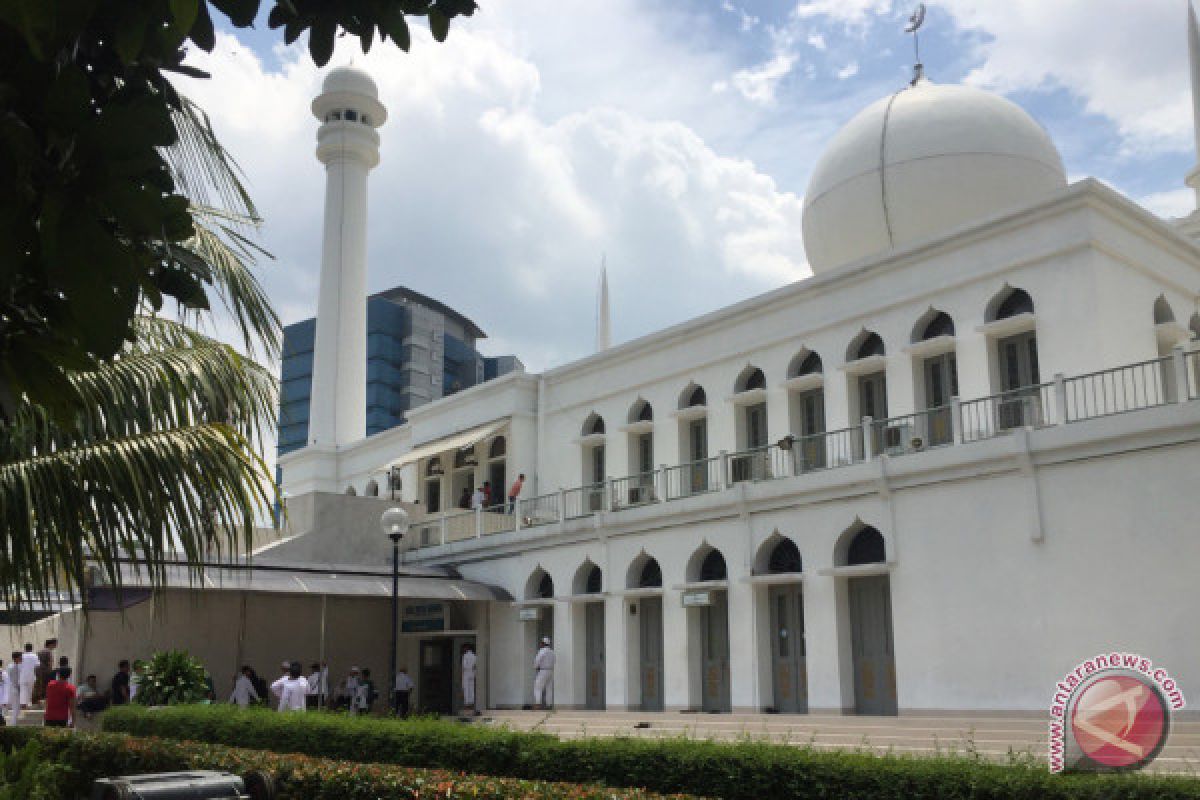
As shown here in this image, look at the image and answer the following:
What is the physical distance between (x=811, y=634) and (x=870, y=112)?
434 inches

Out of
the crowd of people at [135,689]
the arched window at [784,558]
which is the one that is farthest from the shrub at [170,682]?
the arched window at [784,558]

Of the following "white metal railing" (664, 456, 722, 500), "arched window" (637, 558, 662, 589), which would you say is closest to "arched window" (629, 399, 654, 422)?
"white metal railing" (664, 456, 722, 500)

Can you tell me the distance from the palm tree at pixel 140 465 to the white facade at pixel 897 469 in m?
12.1

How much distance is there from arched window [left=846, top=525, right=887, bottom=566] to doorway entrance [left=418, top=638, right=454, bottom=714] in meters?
12.0

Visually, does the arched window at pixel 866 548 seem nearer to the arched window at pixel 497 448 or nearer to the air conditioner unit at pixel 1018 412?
the air conditioner unit at pixel 1018 412

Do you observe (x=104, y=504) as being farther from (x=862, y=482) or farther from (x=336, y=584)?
(x=336, y=584)

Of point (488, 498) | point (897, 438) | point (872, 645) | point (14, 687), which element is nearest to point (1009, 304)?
point (897, 438)

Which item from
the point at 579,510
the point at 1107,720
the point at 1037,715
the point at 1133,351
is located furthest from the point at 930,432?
the point at 1107,720

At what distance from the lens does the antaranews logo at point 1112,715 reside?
7.10 m

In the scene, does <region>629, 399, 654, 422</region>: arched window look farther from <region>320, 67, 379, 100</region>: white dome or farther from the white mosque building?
<region>320, 67, 379, 100</region>: white dome

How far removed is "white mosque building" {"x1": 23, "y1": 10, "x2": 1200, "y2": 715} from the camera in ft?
54.1

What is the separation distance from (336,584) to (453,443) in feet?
20.3

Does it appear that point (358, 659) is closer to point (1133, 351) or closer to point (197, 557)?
point (1133, 351)

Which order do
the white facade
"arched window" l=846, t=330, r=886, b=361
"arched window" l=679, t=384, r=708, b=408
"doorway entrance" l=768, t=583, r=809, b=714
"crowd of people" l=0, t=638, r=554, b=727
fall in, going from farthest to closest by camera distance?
"arched window" l=679, t=384, r=708, b=408 → "arched window" l=846, t=330, r=886, b=361 → "doorway entrance" l=768, t=583, r=809, b=714 → "crowd of people" l=0, t=638, r=554, b=727 → the white facade
